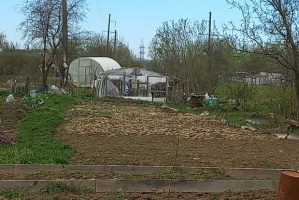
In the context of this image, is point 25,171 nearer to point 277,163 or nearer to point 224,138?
point 277,163

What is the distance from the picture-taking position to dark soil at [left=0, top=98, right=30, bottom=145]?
35.0ft

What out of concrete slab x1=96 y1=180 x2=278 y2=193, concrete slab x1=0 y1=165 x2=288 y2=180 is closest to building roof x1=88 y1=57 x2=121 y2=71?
concrete slab x1=0 y1=165 x2=288 y2=180

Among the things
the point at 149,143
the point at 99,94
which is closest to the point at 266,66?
the point at 149,143

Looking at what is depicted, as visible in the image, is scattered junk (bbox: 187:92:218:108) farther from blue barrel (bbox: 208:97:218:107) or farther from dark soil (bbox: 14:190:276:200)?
dark soil (bbox: 14:190:276:200)

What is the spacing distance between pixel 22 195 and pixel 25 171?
1783 mm

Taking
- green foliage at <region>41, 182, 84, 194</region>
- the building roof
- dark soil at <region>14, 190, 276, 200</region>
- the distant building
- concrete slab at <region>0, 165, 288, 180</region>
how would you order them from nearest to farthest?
dark soil at <region>14, 190, 276, 200</region>, green foliage at <region>41, 182, 84, 194</region>, concrete slab at <region>0, 165, 288, 180</region>, the distant building, the building roof

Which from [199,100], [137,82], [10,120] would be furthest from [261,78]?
[10,120]

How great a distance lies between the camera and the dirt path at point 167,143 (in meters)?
8.99

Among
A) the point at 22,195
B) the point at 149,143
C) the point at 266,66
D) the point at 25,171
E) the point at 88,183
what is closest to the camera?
the point at 22,195

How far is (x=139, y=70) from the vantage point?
30891 millimetres

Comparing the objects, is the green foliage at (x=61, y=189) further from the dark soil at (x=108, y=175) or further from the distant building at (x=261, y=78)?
the distant building at (x=261, y=78)

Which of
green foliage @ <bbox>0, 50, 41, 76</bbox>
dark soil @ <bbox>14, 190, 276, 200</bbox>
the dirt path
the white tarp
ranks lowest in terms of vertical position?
the dirt path

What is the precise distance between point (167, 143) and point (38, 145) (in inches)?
129

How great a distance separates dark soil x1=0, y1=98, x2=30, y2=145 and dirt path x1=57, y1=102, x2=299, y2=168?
1.35 meters
